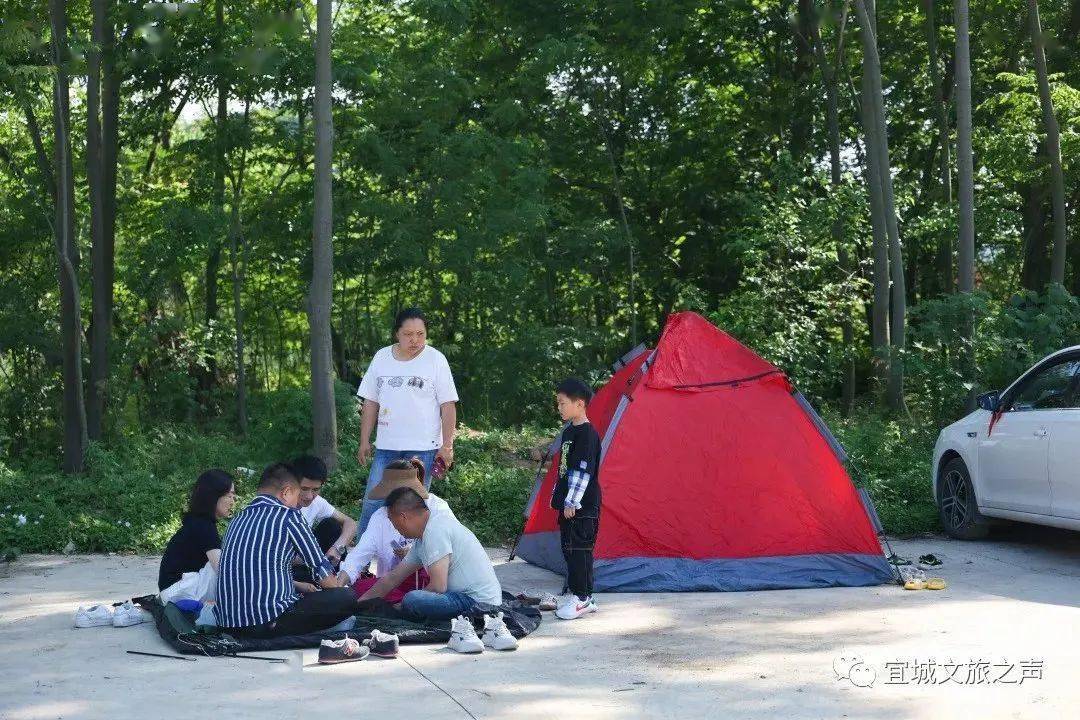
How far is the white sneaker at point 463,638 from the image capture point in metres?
6.59

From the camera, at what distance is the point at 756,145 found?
23625 mm

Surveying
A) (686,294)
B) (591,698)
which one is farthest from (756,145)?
(591,698)

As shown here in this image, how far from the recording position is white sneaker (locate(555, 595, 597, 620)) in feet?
24.9

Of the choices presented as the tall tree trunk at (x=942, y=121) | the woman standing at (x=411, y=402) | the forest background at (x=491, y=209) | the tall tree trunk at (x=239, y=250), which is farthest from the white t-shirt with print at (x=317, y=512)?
the tall tree trunk at (x=942, y=121)

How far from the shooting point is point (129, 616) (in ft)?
24.2

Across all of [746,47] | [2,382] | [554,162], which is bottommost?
[2,382]

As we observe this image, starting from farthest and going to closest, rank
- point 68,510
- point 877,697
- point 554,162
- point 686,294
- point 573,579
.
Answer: point 554,162, point 686,294, point 68,510, point 573,579, point 877,697

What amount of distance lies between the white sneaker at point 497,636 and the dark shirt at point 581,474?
3.90 ft

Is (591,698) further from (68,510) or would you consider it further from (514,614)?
(68,510)

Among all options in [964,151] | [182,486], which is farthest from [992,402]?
[182,486]

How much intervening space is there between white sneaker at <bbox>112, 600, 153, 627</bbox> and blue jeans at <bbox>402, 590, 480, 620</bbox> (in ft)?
5.40

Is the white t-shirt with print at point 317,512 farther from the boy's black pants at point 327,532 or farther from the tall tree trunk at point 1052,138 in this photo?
the tall tree trunk at point 1052,138

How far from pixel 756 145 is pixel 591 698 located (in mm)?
19165

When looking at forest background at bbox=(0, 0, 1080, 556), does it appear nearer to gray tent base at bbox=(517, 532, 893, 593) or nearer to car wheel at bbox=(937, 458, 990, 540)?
car wheel at bbox=(937, 458, 990, 540)
